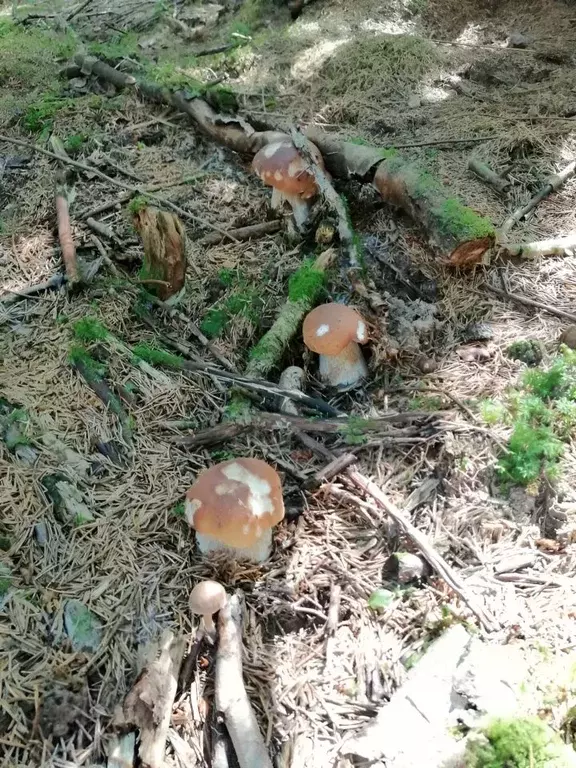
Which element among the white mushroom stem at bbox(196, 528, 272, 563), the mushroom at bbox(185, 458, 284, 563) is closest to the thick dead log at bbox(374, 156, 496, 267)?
the mushroom at bbox(185, 458, 284, 563)

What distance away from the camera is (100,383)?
3400 mm

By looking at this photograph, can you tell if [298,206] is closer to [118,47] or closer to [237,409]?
[237,409]

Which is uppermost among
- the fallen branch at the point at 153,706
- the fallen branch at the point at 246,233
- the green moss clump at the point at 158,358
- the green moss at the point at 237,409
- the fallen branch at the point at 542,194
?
the fallen branch at the point at 542,194

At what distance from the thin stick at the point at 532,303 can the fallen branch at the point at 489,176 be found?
108cm

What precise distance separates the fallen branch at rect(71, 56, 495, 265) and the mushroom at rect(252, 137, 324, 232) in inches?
10.7

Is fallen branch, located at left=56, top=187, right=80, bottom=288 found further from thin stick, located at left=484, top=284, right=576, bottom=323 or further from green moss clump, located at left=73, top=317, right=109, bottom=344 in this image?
thin stick, located at left=484, top=284, right=576, bottom=323

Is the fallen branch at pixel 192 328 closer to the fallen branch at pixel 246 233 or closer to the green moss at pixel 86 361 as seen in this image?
the green moss at pixel 86 361

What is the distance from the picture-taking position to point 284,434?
322cm

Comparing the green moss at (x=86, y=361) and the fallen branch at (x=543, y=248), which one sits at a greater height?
the fallen branch at (x=543, y=248)

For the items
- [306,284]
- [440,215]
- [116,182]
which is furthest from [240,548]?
[116,182]

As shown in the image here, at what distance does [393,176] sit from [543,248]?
1121 mm

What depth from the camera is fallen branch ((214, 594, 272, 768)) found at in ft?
6.92

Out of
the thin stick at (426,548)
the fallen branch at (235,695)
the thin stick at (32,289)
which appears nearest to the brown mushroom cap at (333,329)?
the thin stick at (426,548)

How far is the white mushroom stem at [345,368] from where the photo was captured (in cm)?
359
